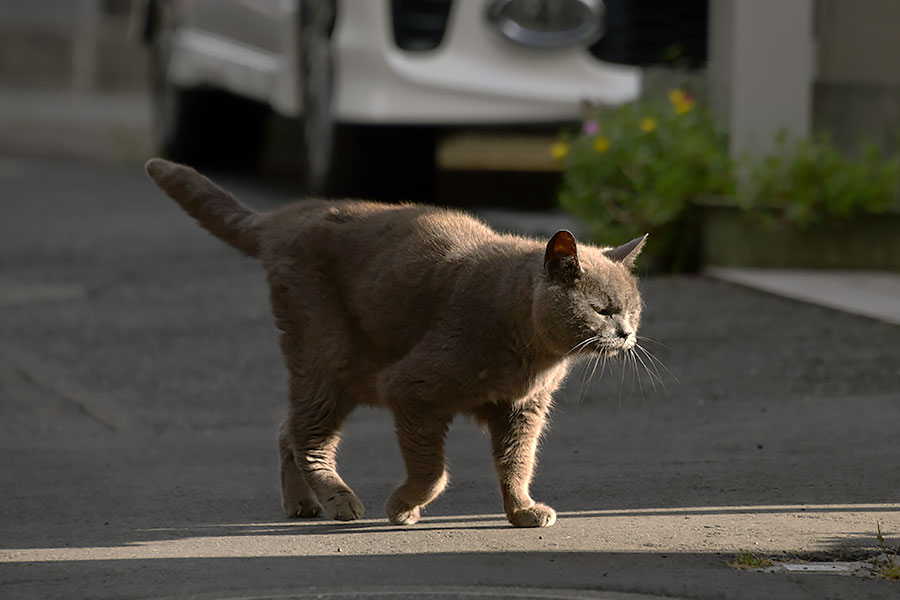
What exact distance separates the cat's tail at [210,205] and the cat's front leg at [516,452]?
1.10m

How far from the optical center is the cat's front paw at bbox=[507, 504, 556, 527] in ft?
16.6

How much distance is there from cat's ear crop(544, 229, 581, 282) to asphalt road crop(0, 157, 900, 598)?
2.66 ft

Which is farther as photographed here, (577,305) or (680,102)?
(680,102)

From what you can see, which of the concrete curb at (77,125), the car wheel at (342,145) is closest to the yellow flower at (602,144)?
the car wheel at (342,145)

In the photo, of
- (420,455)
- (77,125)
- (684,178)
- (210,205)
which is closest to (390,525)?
(420,455)

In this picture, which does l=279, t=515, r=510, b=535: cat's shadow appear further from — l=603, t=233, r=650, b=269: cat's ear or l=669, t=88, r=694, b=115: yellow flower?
l=669, t=88, r=694, b=115: yellow flower

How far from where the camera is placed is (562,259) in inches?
185

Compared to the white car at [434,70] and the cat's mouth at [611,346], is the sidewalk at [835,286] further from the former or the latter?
the cat's mouth at [611,346]

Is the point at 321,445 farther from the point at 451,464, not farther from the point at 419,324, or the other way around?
the point at 451,464

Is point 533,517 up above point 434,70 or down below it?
above

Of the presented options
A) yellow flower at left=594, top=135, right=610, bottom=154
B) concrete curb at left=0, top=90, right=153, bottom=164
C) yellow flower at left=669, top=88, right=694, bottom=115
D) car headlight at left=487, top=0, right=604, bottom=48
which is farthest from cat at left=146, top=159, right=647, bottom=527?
concrete curb at left=0, top=90, right=153, bottom=164

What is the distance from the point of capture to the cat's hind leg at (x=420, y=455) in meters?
4.97

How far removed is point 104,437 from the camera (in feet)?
22.1

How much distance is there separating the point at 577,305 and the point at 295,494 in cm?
130
